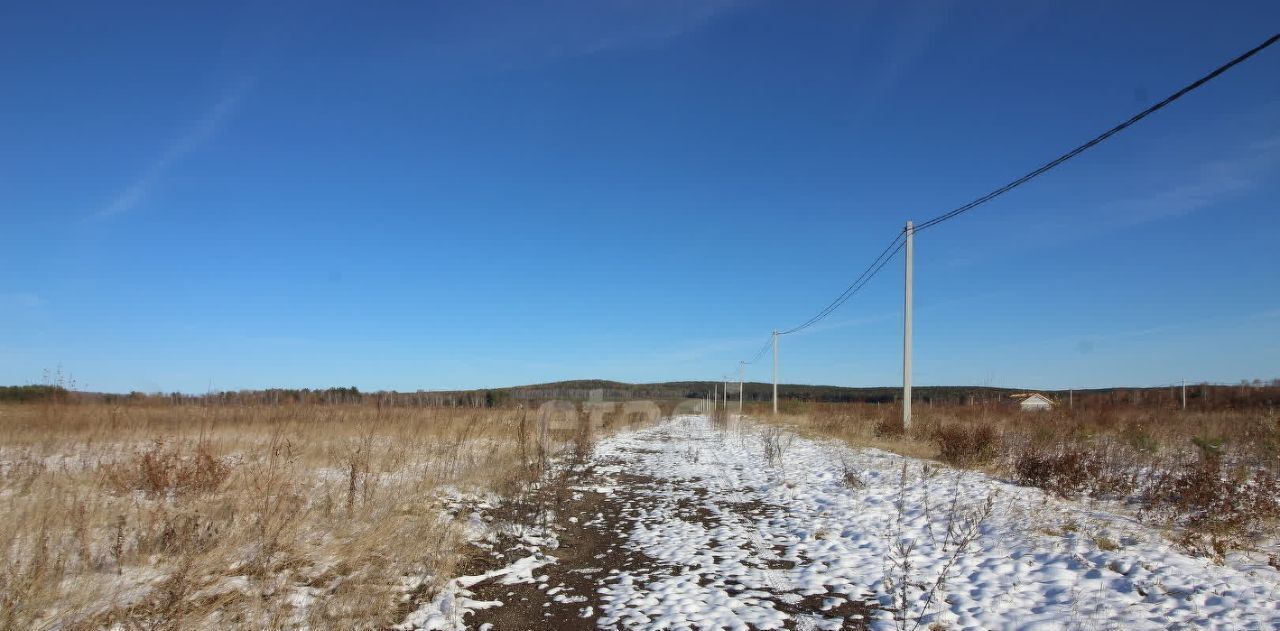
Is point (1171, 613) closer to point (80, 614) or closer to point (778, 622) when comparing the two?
point (778, 622)

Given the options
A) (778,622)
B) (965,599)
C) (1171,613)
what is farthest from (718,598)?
(1171,613)

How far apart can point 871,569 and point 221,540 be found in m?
6.00

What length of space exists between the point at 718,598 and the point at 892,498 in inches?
194

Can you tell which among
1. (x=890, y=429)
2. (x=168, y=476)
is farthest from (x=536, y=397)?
(x=168, y=476)

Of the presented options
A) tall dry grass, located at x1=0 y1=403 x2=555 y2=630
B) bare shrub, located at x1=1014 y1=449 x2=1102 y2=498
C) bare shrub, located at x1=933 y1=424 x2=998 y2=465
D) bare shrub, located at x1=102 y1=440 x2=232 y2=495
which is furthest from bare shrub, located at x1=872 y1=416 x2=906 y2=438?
bare shrub, located at x1=102 y1=440 x2=232 y2=495

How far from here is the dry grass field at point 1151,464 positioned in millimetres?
7117

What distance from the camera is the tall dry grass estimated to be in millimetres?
4273

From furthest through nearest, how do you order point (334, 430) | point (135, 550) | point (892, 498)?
point (334, 430), point (892, 498), point (135, 550)

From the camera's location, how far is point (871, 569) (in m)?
6.16

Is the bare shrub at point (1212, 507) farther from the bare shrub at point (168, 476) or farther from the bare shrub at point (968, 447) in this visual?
the bare shrub at point (168, 476)

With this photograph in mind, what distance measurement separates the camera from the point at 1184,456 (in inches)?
493

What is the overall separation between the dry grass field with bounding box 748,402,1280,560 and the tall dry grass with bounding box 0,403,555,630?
7.57 meters

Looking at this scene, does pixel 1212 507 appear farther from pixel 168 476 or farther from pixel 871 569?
pixel 168 476

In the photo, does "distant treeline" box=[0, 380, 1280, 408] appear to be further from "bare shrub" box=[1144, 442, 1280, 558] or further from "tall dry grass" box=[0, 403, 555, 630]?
"bare shrub" box=[1144, 442, 1280, 558]
